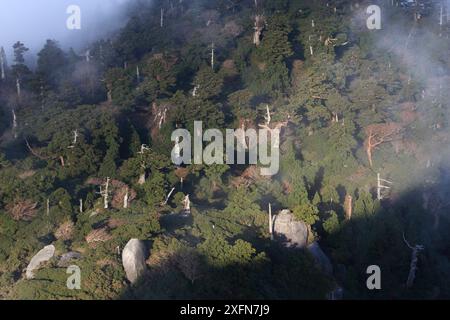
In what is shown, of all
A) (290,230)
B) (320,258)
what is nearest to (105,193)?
(290,230)

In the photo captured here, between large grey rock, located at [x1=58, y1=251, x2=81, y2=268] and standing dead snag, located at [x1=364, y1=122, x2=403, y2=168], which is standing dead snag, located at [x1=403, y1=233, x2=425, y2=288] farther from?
large grey rock, located at [x1=58, y1=251, x2=81, y2=268]

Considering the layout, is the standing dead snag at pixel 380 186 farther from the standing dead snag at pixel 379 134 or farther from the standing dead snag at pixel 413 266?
the standing dead snag at pixel 413 266

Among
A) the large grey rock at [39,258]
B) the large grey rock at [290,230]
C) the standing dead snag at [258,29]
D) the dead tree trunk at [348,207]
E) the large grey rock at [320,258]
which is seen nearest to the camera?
the large grey rock at [39,258]

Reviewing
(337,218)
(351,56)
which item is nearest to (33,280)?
(337,218)

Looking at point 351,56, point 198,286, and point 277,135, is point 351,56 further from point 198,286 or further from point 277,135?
point 198,286

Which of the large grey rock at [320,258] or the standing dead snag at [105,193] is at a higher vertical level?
the standing dead snag at [105,193]

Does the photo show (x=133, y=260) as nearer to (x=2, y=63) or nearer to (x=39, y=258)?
(x=39, y=258)

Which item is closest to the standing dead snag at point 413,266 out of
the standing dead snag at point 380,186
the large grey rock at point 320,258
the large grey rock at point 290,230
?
the standing dead snag at point 380,186
